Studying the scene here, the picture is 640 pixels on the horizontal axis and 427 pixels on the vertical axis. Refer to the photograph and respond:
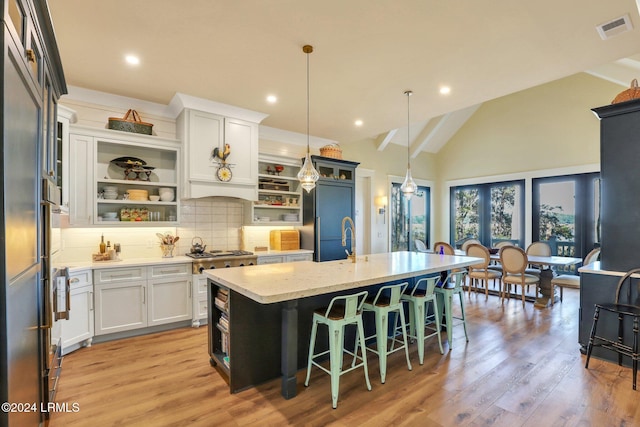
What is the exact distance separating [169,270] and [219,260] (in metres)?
0.58

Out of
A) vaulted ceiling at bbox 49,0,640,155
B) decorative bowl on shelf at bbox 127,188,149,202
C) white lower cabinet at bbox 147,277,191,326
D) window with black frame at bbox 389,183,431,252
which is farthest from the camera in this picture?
window with black frame at bbox 389,183,431,252

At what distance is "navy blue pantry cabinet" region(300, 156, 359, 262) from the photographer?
5.21 meters

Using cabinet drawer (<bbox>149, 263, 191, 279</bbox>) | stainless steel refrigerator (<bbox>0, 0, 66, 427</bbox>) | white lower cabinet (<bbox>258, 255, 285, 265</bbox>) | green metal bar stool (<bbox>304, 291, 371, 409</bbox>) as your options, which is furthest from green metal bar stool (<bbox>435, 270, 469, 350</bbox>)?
stainless steel refrigerator (<bbox>0, 0, 66, 427</bbox>)

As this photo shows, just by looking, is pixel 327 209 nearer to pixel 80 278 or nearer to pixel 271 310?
pixel 271 310

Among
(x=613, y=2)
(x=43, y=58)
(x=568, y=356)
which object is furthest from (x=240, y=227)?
(x=613, y=2)

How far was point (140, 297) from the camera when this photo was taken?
3582 mm

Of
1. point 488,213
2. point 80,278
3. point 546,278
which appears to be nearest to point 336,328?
point 80,278

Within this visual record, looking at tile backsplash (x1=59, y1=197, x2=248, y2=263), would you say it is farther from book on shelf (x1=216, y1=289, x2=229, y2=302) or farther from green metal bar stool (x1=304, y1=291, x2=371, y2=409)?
green metal bar stool (x1=304, y1=291, x2=371, y2=409)

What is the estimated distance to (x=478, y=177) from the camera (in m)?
7.85

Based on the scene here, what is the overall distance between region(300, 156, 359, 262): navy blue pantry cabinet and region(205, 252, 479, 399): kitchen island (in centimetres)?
218

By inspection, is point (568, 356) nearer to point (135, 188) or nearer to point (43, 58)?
point (43, 58)

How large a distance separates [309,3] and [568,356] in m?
3.95

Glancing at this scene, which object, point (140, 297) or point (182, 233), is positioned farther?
point (182, 233)

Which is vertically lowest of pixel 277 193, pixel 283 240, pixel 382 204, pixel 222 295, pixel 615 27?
pixel 222 295
